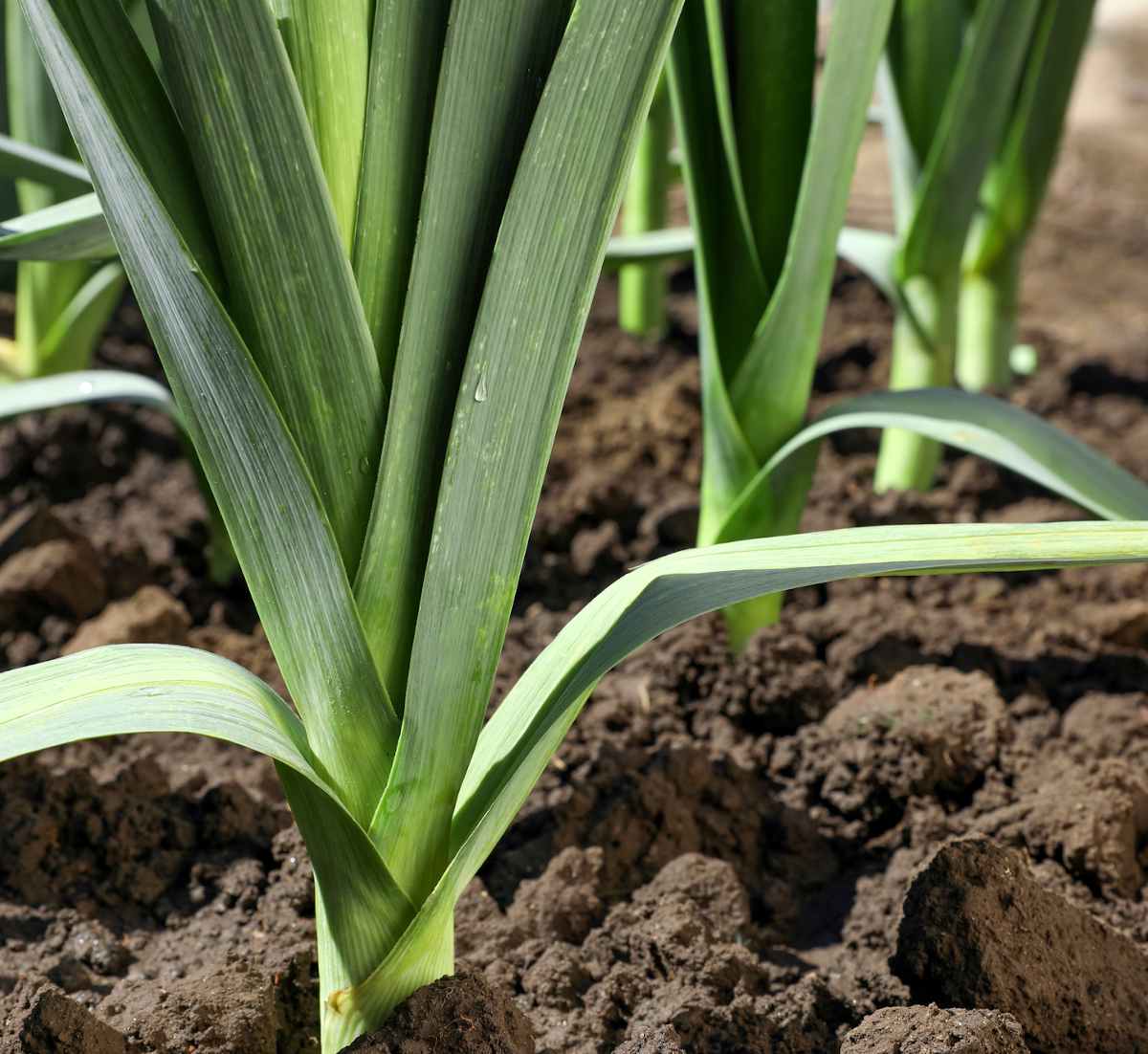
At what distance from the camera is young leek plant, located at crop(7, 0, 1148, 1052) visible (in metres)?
0.57

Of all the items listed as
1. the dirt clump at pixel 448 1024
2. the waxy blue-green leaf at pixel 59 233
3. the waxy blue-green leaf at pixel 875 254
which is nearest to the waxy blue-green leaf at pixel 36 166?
the waxy blue-green leaf at pixel 59 233

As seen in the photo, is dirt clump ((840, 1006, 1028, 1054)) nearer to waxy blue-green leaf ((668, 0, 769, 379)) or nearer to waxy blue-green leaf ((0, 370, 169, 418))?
waxy blue-green leaf ((668, 0, 769, 379))

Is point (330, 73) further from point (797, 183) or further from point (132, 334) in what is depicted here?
point (132, 334)

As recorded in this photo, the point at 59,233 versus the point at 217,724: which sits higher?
the point at 59,233

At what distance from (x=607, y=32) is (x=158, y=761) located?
2.47 feet

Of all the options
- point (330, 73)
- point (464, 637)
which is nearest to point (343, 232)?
point (330, 73)

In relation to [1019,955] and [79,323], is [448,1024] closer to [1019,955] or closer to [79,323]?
[1019,955]

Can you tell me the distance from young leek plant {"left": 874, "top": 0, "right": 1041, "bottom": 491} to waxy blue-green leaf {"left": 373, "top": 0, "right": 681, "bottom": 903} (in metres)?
0.73

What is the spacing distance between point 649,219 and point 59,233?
4.45 feet

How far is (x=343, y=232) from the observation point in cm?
64

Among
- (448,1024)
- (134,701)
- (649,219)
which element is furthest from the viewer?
(649,219)

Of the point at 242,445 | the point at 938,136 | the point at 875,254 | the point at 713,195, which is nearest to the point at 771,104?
the point at 713,195

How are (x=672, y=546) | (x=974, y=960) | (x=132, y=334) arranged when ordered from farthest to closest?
(x=132, y=334)
(x=672, y=546)
(x=974, y=960)

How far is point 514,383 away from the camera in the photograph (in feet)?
2.06
